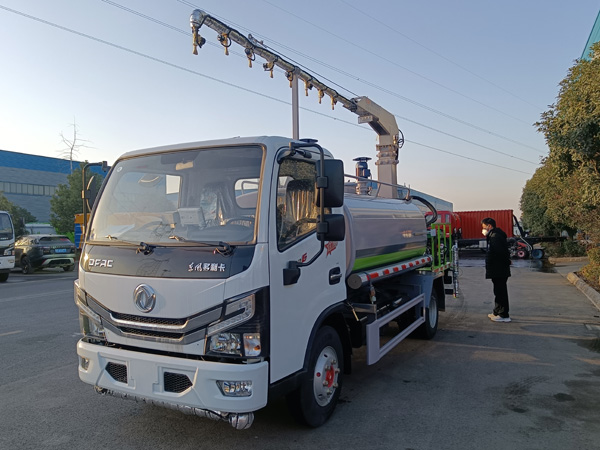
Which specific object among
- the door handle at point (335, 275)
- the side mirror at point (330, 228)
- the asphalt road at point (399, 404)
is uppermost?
the side mirror at point (330, 228)

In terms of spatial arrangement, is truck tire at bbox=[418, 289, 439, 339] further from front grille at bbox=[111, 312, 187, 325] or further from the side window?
front grille at bbox=[111, 312, 187, 325]

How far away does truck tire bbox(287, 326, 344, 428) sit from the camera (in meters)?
3.77

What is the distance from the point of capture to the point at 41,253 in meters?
19.5

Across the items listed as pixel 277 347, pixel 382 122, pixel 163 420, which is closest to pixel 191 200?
pixel 277 347

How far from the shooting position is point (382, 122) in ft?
47.8

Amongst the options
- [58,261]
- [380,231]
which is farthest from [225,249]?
[58,261]

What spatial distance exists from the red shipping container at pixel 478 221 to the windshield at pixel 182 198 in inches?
1121

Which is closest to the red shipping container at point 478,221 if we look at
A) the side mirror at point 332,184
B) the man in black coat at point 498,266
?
the man in black coat at point 498,266

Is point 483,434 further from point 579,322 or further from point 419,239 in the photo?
point 579,322

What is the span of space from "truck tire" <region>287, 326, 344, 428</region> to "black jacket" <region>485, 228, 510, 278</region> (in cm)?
516

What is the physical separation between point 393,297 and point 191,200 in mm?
3639

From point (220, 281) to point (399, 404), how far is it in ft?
8.20

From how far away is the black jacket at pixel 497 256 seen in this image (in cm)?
838

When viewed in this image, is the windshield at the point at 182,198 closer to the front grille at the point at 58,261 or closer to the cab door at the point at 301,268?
the cab door at the point at 301,268
